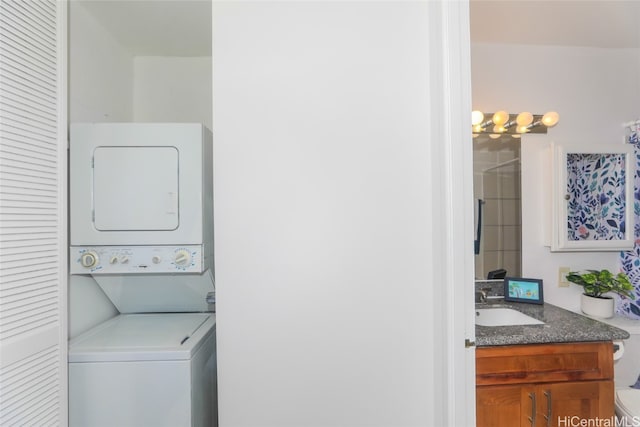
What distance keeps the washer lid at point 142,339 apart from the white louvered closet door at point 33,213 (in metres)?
0.13

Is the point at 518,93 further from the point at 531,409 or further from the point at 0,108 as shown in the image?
the point at 0,108

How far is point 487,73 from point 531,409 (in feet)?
6.93

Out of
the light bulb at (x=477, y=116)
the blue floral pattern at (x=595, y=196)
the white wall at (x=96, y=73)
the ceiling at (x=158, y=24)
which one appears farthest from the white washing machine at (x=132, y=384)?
the blue floral pattern at (x=595, y=196)

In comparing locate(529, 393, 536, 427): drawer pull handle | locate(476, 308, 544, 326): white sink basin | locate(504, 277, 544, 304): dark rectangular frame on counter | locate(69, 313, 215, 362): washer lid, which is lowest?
locate(529, 393, 536, 427): drawer pull handle

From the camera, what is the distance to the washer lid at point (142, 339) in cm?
132

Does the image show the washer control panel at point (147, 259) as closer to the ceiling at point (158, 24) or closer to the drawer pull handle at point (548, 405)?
the ceiling at point (158, 24)

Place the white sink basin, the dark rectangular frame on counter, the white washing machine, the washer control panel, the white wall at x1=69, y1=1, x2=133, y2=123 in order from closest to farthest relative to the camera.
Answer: the white washing machine → the washer control panel → the white wall at x1=69, y1=1, x2=133, y2=123 → the white sink basin → the dark rectangular frame on counter

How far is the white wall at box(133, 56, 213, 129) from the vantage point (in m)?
2.11

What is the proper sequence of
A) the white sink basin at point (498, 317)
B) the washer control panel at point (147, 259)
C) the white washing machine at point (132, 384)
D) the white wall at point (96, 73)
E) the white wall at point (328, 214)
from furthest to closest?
the white sink basin at point (498, 317) → the white wall at point (96, 73) → the washer control panel at point (147, 259) → the white washing machine at point (132, 384) → the white wall at point (328, 214)

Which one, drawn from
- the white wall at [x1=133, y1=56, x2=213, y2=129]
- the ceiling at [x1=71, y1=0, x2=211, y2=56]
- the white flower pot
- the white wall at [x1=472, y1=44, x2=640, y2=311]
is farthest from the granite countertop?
the ceiling at [x1=71, y1=0, x2=211, y2=56]

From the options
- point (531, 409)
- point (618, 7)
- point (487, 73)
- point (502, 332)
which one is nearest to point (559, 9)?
point (618, 7)

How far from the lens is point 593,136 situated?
7.25 feet

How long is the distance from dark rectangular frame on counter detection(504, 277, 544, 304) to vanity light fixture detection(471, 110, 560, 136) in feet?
3.42

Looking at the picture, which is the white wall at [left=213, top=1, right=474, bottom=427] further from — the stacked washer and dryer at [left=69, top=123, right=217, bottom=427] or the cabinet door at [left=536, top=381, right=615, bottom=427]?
the cabinet door at [left=536, top=381, right=615, bottom=427]
